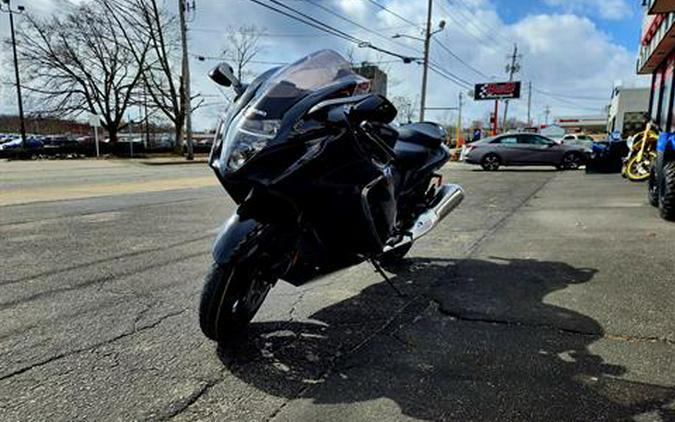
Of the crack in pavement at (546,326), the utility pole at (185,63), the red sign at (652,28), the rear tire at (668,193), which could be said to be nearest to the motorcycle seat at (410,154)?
the crack in pavement at (546,326)

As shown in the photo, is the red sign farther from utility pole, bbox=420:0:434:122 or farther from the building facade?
utility pole, bbox=420:0:434:122

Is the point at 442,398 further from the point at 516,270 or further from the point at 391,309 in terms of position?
the point at 516,270

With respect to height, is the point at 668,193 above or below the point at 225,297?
above

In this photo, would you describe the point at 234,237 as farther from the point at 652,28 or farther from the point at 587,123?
the point at 587,123

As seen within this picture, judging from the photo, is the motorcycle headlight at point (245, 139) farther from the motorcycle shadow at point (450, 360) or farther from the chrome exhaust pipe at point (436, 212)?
the chrome exhaust pipe at point (436, 212)

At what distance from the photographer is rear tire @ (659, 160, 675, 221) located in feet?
21.5

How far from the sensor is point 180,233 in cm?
638

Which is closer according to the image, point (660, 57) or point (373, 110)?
point (373, 110)

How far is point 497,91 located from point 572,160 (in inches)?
1251

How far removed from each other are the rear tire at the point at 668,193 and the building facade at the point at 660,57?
2.41 metres

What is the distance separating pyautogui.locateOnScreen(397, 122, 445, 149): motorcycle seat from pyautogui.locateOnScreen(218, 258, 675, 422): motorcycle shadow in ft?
5.07

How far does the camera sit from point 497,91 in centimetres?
4881

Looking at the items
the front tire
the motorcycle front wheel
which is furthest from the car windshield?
the motorcycle front wheel

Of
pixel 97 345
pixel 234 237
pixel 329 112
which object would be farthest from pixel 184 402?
Answer: pixel 329 112
